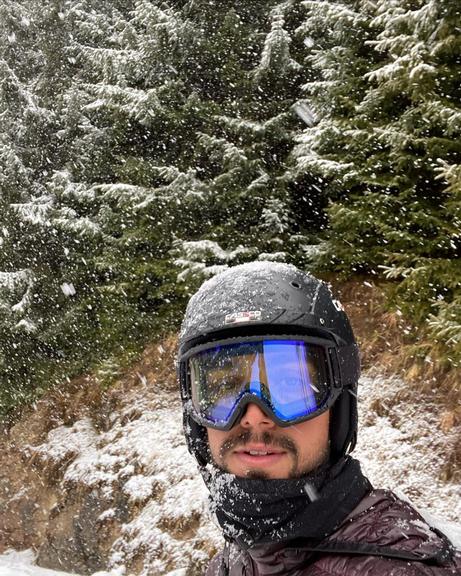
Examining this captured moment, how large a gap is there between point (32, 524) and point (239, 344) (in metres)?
10.4

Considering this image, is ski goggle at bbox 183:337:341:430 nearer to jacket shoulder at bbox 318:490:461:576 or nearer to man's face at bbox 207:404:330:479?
man's face at bbox 207:404:330:479

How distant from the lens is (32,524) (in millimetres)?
10680

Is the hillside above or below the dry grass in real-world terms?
below

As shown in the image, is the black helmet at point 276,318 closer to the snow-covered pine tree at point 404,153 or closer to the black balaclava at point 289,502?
the black balaclava at point 289,502

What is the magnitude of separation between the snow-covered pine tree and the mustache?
399cm

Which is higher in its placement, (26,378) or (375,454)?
(375,454)

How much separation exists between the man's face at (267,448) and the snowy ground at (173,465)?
8.59 ft

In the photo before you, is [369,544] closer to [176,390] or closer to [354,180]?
[354,180]

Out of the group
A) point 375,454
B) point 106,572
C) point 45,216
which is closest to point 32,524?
point 106,572

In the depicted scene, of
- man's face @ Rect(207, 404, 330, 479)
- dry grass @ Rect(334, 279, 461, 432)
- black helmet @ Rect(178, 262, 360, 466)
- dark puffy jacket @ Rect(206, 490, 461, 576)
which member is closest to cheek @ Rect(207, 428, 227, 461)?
man's face @ Rect(207, 404, 330, 479)

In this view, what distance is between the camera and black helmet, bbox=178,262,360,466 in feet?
6.96

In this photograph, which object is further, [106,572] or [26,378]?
[26,378]

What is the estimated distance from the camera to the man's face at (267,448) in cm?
184

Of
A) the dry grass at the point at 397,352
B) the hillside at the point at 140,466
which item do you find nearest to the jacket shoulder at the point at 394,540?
the hillside at the point at 140,466
